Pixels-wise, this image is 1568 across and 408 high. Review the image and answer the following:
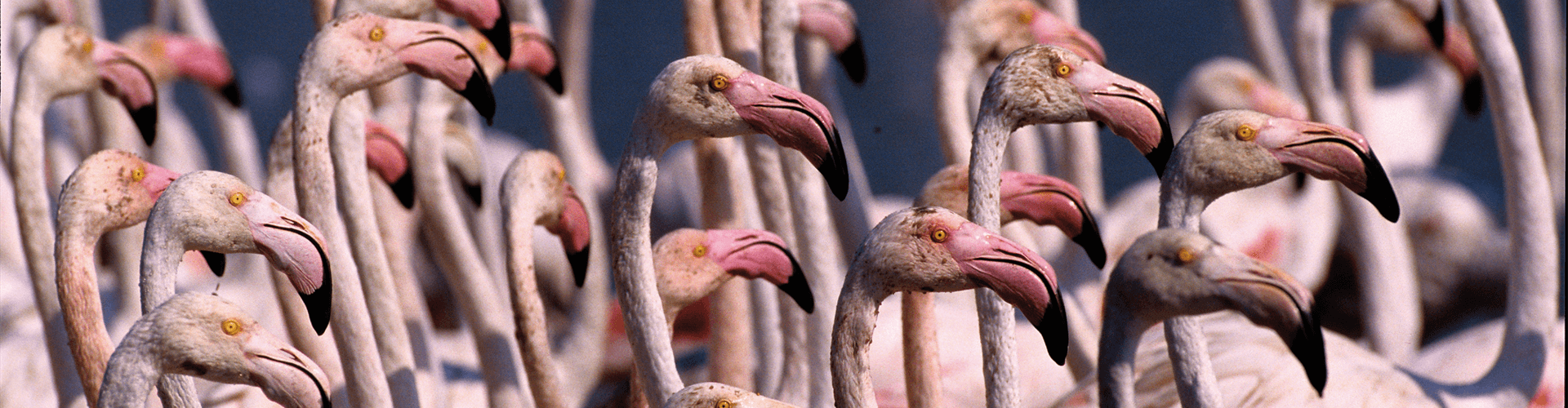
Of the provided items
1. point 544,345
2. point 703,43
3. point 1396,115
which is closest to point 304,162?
point 544,345

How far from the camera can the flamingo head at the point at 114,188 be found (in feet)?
7.07

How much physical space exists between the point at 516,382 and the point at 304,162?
2.33ft

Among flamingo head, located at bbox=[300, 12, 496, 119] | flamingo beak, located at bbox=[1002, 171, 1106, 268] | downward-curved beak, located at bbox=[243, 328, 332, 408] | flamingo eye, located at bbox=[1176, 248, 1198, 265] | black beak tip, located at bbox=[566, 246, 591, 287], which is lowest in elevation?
black beak tip, located at bbox=[566, 246, 591, 287]

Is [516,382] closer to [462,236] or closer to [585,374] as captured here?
[462,236]

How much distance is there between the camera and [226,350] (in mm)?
1731

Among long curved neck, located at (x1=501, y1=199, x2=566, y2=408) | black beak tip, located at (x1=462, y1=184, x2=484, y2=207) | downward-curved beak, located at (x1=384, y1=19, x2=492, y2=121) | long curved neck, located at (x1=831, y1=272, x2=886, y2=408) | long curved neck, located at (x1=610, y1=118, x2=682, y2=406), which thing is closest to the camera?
long curved neck, located at (x1=831, y1=272, x2=886, y2=408)

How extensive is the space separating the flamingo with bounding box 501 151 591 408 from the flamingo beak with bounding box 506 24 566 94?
0.37m

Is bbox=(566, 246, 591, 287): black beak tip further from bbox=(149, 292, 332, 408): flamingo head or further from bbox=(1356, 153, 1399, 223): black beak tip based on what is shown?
bbox=(1356, 153, 1399, 223): black beak tip

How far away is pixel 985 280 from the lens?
181 cm

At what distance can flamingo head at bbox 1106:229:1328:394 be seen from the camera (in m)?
1.57

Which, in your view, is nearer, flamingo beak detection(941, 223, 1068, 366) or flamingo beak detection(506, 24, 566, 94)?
flamingo beak detection(941, 223, 1068, 366)

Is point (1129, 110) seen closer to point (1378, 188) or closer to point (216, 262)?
point (1378, 188)

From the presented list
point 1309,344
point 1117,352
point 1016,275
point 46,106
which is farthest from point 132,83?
point 1309,344

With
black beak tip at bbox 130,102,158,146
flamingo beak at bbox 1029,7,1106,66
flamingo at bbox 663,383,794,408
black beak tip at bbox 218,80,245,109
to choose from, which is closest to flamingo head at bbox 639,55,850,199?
flamingo at bbox 663,383,794,408
